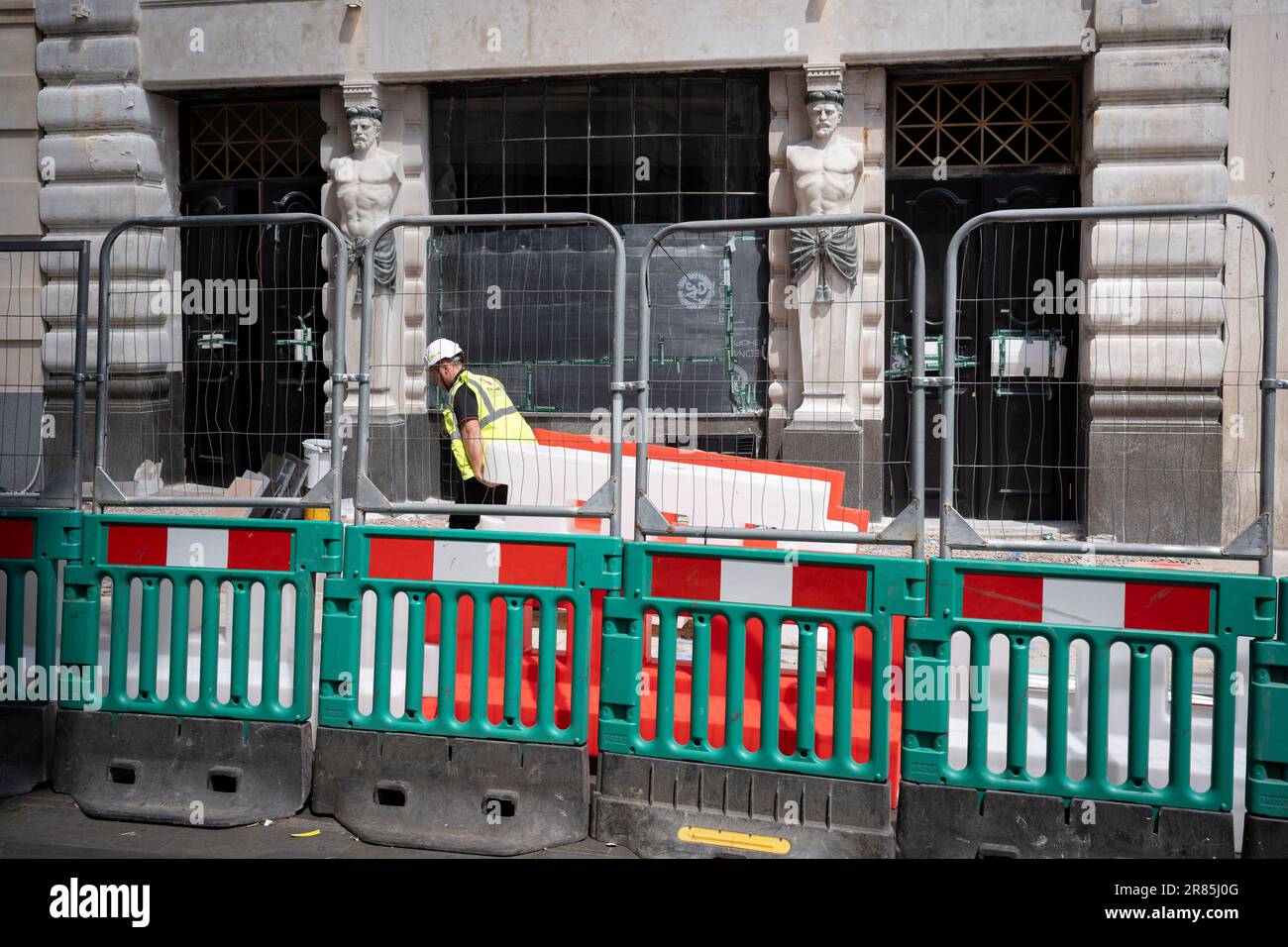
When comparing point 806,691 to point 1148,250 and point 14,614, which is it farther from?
point 1148,250

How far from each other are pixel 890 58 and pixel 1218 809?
8231 millimetres

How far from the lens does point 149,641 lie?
17.8 feet

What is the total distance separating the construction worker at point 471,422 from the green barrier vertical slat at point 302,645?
1.87 meters

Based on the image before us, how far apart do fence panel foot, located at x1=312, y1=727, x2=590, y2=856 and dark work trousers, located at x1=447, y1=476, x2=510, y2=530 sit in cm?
209

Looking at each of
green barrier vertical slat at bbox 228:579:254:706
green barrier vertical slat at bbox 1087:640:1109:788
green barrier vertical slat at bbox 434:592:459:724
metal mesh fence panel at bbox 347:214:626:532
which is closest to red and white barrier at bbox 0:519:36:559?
green barrier vertical slat at bbox 228:579:254:706

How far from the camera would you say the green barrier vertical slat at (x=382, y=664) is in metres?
5.16

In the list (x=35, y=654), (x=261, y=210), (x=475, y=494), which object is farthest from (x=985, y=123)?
(x=35, y=654)

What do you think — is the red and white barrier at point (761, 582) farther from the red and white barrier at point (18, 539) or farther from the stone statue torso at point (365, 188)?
the stone statue torso at point (365, 188)

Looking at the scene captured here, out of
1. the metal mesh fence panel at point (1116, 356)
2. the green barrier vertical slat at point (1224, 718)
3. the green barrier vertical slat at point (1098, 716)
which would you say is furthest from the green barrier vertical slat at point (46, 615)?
the metal mesh fence panel at point (1116, 356)

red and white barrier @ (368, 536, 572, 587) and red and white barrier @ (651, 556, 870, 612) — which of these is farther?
red and white barrier @ (368, 536, 572, 587)

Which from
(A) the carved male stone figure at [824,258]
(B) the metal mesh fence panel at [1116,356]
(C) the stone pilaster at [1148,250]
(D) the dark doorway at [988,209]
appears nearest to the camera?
(B) the metal mesh fence panel at [1116,356]

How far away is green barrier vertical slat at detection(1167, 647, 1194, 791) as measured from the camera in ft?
14.6

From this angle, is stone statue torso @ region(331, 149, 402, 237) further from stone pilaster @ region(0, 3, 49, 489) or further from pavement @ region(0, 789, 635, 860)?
pavement @ region(0, 789, 635, 860)

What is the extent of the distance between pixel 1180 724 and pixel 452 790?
2818 millimetres
